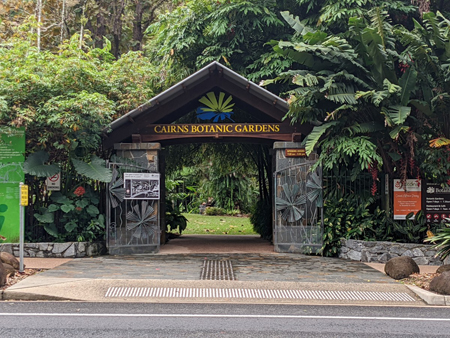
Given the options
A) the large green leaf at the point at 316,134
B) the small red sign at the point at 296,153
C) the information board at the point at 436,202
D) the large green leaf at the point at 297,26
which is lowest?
the information board at the point at 436,202

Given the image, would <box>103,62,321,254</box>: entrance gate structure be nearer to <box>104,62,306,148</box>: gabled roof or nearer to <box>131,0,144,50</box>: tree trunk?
<box>104,62,306,148</box>: gabled roof

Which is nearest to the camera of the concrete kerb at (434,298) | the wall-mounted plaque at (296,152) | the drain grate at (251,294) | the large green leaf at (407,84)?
the concrete kerb at (434,298)

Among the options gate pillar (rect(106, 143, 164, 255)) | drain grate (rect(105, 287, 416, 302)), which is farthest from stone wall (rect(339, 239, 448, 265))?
gate pillar (rect(106, 143, 164, 255))

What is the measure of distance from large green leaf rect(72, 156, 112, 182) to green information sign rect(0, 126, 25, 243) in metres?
1.44

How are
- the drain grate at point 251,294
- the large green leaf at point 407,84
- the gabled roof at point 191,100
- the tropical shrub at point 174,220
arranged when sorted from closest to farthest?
1. the drain grate at point 251,294
2. the large green leaf at point 407,84
3. the gabled roof at point 191,100
4. the tropical shrub at point 174,220

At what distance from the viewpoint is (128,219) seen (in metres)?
13.9

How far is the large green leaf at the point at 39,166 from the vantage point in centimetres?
1289

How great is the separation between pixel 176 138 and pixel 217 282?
18.4 feet

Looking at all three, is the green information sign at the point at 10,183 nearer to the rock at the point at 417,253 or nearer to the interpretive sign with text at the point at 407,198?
the interpretive sign with text at the point at 407,198

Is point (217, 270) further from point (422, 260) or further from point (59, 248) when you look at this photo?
point (422, 260)

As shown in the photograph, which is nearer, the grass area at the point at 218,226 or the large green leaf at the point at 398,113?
the large green leaf at the point at 398,113

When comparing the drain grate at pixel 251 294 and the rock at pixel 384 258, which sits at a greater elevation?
the rock at pixel 384 258

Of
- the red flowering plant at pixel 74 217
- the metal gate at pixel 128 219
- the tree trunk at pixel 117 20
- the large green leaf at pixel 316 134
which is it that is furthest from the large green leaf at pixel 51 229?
the tree trunk at pixel 117 20

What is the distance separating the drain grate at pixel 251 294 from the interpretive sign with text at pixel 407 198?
163 inches
